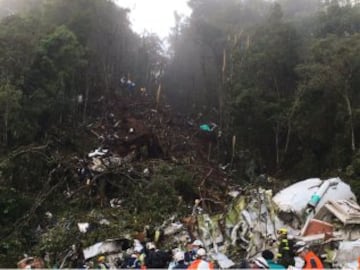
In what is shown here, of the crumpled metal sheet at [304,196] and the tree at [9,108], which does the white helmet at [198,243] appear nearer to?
the crumpled metal sheet at [304,196]

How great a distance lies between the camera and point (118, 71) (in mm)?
21688

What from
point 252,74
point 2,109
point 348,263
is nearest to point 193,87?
point 252,74

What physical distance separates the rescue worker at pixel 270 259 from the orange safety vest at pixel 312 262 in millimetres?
294

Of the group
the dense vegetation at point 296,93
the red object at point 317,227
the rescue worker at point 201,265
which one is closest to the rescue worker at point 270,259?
the rescue worker at point 201,265

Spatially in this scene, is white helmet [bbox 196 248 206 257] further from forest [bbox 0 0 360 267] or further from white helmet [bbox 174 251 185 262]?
forest [bbox 0 0 360 267]

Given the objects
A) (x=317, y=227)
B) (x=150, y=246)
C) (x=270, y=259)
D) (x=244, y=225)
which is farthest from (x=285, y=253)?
(x=150, y=246)

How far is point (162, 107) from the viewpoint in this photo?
20.0 m

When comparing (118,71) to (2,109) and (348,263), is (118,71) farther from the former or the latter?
(348,263)

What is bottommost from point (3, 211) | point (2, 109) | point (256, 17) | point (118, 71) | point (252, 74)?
point (3, 211)

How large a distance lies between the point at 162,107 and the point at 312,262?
15026mm

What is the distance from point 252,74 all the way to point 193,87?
9.39 meters

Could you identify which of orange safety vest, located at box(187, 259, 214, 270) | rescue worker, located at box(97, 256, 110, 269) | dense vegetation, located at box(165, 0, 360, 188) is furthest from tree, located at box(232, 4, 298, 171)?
orange safety vest, located at box(187, 259, 214, 270)

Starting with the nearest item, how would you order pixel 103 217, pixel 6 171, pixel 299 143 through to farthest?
pixel 103 217, pixel 6 171, pixel 299 143

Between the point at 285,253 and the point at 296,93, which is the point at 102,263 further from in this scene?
the point at 296,93
